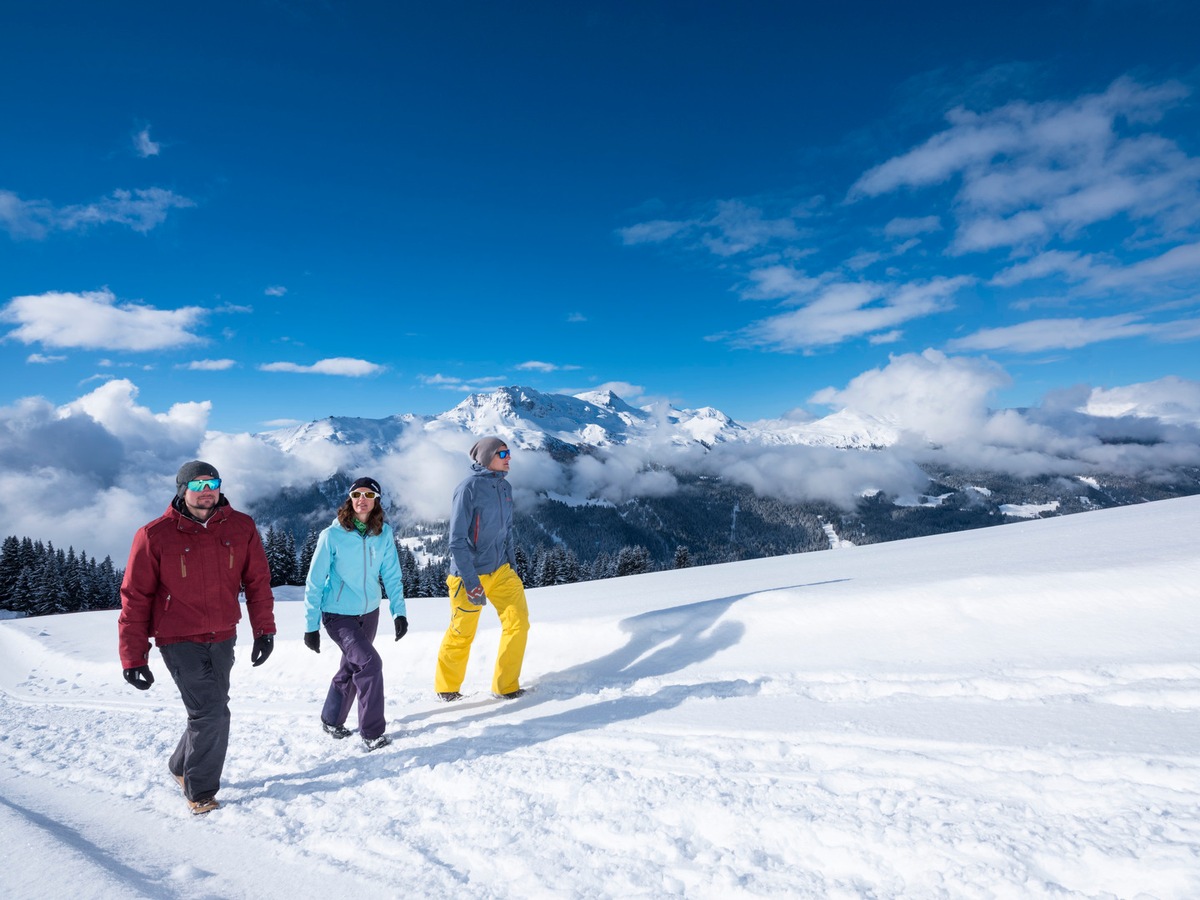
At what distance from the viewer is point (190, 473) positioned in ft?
13.3

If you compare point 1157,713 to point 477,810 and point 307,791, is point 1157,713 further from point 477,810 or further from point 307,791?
point 307,791

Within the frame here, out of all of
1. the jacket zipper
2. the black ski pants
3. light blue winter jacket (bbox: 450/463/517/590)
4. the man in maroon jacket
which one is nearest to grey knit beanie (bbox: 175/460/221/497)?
the man in maroon jacket

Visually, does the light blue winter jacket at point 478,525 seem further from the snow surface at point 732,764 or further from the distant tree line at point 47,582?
the distant tree line at point 47,582

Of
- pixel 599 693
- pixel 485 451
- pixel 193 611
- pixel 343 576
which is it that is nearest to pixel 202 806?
pixel 193 611

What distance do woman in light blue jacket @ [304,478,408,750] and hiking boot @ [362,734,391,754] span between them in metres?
0.03

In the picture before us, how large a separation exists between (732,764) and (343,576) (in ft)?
12.6

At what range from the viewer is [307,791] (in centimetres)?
400

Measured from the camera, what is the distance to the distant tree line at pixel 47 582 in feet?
155

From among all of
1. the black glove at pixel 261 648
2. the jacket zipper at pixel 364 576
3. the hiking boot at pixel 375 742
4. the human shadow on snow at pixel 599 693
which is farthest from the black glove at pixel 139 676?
the hiking boot at pixel 375 742

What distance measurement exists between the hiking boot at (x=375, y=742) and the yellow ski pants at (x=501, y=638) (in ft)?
3.70

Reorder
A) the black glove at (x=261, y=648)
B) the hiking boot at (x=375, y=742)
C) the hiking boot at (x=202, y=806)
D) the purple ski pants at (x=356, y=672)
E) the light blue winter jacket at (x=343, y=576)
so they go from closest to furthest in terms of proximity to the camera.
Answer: the hiking boot at (x=202, y=806)
the black glove at (x=261, y=648)
the hiking boot at (x=375, y=742)
the purple ski pants at (x=356, y=672)
the light blue winter jacket at (x=343, y=576)

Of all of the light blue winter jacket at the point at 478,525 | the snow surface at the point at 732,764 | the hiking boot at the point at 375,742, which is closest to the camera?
the snow surface at the point at 732,764

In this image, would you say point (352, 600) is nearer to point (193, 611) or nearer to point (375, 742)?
point (375, 742)

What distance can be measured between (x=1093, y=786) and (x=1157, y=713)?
4.67 feet
